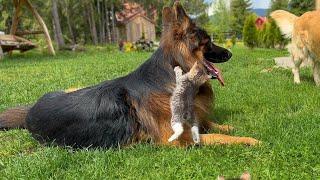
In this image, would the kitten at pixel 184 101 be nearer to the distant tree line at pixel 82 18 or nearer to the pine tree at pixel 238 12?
the distant tree line at pixel 82 18

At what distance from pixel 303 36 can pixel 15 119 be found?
6187mm

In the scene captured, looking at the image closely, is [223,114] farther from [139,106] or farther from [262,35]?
[262,35]

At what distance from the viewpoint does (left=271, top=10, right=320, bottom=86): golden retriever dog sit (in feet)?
27.5

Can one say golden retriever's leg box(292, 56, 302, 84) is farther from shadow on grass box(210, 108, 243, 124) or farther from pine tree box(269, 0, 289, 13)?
pine tree box(269, 0, 289, 13)

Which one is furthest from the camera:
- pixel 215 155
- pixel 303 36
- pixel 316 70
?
pixel 303 36

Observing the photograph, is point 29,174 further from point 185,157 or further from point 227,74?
point 227,74

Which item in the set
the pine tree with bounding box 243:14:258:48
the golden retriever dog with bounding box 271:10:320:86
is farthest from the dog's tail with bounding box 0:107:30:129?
the pine tree with bounding box 243:14:258:48

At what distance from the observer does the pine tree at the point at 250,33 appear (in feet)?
73.0

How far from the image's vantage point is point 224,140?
14.6ft

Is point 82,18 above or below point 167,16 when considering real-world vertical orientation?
below

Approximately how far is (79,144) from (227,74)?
641cm

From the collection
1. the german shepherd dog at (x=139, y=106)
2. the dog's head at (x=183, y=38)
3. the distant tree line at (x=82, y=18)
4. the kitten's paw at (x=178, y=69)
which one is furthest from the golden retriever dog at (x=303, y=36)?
the distant tree line at (x=82, y=18)

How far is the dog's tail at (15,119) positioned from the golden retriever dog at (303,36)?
18.1 feet

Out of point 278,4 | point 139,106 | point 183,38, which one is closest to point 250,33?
point 183,38
